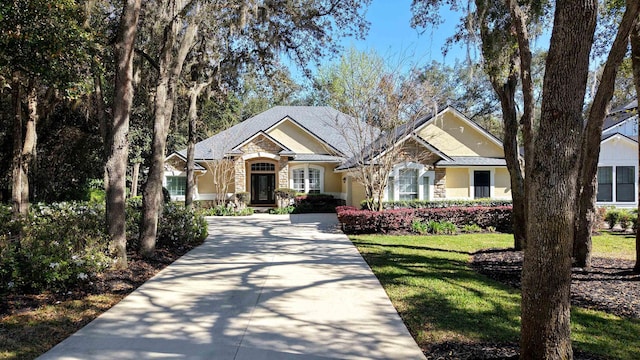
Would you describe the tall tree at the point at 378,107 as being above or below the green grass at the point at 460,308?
above

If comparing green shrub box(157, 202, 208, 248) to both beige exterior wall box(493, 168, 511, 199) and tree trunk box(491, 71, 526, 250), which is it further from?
beige exterior wall box(493, 168, 511, 199)

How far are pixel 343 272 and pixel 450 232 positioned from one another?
7.76m

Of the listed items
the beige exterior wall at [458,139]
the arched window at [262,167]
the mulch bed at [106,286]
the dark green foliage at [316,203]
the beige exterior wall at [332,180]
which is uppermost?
the beige exterior wall at [458,139]

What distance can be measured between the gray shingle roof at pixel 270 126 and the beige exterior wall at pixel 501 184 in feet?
27.0

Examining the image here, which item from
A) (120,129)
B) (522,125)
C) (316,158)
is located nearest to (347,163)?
(316,158)

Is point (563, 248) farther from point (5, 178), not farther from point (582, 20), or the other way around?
point (5, 178)

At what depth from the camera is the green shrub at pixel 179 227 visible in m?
10.8

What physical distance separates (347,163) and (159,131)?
38.5 feet

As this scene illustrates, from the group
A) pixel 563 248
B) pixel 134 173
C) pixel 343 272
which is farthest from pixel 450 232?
pixel 134 173

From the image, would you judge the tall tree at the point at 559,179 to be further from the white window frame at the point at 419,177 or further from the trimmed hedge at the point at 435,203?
the white window frame at the point at 419,177

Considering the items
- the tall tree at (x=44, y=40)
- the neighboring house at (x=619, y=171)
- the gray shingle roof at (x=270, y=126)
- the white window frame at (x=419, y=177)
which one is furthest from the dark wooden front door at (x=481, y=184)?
the tall tree at (x=44, y=40)

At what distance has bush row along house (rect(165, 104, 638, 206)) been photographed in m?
19.8

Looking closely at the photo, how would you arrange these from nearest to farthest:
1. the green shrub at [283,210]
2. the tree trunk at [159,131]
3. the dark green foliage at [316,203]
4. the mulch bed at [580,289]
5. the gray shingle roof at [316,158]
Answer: the mulch bed at [580,289] < the tree trunk at [159,131] < the green shrub at [283,210] < the dark green foliage at [316,203] < the gray shingle roof at [316,158]

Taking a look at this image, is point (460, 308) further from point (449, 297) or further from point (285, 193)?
point (285, 193)
